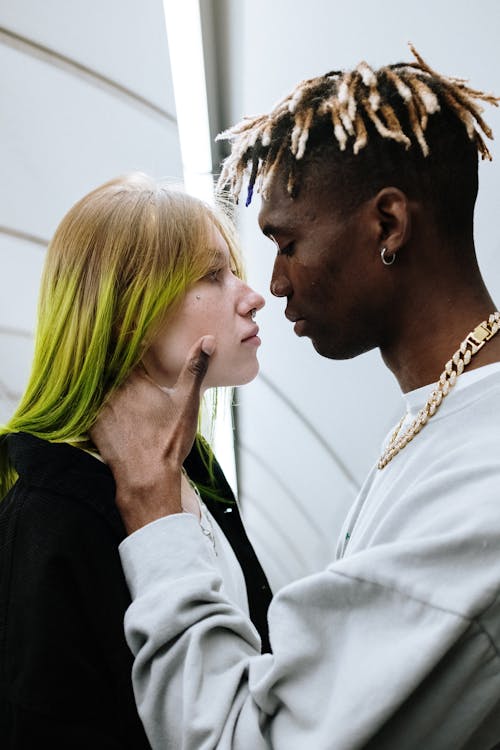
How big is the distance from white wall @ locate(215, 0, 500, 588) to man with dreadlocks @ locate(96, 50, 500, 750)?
4.39 feet

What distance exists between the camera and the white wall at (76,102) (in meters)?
6.74

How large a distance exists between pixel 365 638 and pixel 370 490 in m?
0.99

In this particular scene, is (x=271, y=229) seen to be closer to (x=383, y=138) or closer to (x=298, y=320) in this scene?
(x=298, y=320)

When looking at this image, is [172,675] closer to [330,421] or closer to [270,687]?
[270,687]

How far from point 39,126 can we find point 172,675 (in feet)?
21.7

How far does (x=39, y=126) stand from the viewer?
7.95 metres

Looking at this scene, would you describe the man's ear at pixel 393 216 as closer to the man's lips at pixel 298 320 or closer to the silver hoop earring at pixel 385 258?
the silver hoop earring at pixel 385 258

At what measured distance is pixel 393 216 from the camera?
283 cm

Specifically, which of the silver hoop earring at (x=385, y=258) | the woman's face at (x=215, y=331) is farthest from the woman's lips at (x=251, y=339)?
the silver hoop earring at (x=385, y=258)

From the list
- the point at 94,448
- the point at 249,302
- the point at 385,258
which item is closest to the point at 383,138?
the point at 385,258

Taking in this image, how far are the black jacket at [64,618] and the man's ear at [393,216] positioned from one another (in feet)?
4.17

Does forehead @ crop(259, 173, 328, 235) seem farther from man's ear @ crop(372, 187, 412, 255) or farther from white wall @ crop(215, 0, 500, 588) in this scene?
white wall @ crop(215, 0, 500, 588)

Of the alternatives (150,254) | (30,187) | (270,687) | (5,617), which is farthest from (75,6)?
(270,687)

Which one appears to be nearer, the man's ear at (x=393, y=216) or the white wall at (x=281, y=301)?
the man's ear at (x=393, y=216)
